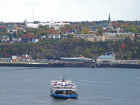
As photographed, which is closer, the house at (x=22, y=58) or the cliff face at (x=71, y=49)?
the house at (x=22, y=58)

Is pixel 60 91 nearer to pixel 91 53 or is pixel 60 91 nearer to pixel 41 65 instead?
pixel 41 65

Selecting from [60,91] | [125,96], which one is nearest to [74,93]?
[60,91]

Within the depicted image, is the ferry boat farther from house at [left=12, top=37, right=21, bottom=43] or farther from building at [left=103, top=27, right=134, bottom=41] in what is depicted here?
house at [left=12, top=37, right=21, bottom=43]

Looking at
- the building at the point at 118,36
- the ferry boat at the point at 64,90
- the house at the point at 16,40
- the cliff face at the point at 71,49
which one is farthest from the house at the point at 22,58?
the ferry boat at the point at 64,90

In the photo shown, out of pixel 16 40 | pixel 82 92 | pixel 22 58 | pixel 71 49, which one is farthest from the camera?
pixel 16 40

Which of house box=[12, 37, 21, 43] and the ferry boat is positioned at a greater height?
house box=[12, 37, 21, 43]

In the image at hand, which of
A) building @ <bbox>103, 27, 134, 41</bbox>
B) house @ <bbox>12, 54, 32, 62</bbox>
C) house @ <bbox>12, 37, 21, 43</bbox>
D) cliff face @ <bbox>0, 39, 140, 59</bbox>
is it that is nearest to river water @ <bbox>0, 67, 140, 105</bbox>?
house @ <bbox>12, 54, 32, 62</bbox>

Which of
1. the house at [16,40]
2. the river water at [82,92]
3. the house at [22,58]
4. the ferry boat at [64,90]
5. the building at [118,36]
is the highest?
the building at [118,36]

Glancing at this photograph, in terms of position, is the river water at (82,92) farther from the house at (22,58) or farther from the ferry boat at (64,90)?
the house at (22,58)

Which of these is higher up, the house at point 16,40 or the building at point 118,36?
the building at point 118,36

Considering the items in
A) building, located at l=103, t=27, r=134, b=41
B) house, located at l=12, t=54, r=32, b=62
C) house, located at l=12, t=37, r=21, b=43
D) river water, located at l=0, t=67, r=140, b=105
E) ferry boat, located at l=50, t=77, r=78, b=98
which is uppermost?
building, located at l=103, t=27, r=134, b=41

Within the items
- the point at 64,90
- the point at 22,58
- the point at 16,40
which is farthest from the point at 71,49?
the point at 64,90

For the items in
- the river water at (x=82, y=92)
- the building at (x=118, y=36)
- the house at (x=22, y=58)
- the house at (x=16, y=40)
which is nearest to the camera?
the river water at (x=82, y=92)

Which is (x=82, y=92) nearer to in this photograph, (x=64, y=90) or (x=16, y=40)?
(x=64, y=90)
